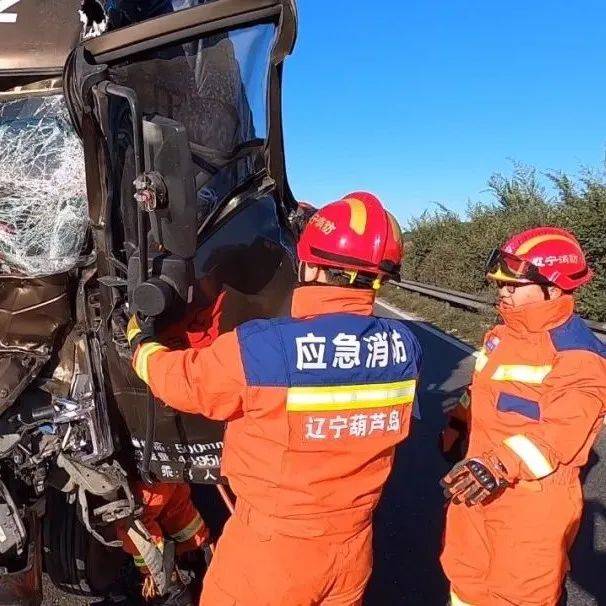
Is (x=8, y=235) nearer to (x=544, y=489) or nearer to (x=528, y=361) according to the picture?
(x=528, y=361)

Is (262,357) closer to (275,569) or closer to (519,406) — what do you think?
(275,569)

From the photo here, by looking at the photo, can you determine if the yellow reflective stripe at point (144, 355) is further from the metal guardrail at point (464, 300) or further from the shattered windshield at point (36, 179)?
the metal guardrail at point (464, 300)

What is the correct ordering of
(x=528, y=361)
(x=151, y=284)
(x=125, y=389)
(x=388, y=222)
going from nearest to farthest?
1. (x=151, y=284)
2. (x=388, y=222)
3. (x=125, y=389)
4. (x=528, y=361)

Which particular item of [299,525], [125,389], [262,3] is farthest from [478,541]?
[262,3]

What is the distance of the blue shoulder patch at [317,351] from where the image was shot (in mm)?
1986

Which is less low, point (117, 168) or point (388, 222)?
point (117, 168)

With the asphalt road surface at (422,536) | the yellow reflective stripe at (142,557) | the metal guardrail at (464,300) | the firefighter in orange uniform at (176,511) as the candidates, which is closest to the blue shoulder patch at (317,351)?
the firefighter in orange uniform at (176,511)

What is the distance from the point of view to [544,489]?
2498 mm

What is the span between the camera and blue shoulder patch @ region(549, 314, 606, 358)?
8.29 ft

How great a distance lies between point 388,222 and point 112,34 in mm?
1052

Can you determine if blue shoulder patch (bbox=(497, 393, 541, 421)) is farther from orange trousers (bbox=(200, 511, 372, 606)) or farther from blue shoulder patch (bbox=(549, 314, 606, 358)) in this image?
orange trousers (bbox=(200, 511, 372, 606))

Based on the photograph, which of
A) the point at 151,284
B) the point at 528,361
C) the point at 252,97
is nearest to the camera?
the point at 151,284

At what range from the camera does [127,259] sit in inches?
89.5

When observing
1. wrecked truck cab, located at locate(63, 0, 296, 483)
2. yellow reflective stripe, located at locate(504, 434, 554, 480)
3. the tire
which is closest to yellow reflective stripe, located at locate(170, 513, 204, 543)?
the tire
